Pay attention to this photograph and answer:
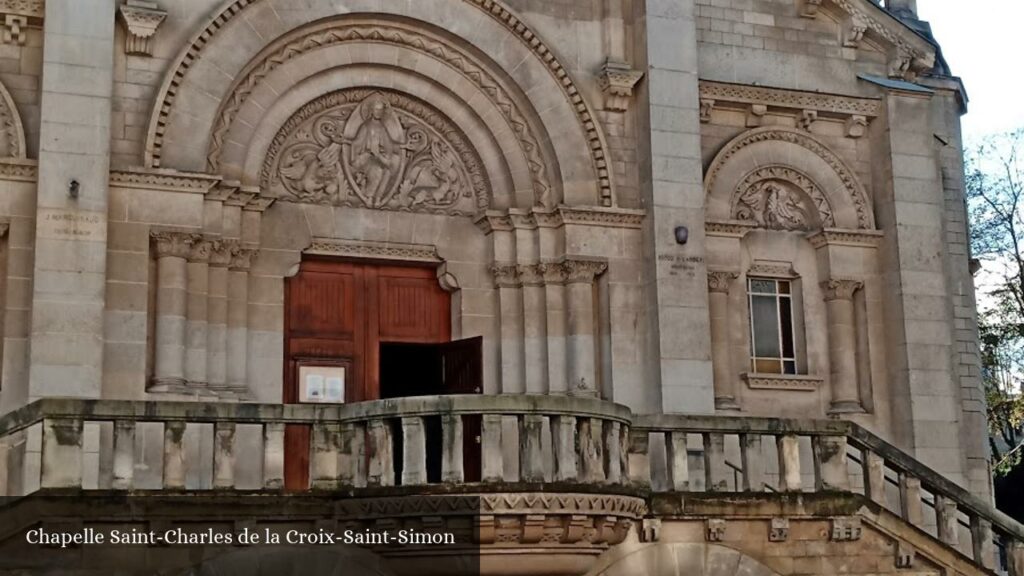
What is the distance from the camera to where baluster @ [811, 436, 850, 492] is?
51.3 ft

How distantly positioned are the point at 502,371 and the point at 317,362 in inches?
101

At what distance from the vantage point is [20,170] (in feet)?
→ 53.3

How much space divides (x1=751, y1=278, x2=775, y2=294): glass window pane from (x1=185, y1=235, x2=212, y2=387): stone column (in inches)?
327

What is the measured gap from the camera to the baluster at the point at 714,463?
591 inches

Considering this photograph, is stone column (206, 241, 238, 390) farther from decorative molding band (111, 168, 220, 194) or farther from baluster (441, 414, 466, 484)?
baluster (441, 414, 466, 484)

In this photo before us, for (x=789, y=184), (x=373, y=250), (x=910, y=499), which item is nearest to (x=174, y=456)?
(x=373, y=250)

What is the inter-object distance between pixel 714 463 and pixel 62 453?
689cm

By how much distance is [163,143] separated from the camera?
55.5 ft

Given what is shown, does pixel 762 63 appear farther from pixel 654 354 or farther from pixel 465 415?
pixel 465 415

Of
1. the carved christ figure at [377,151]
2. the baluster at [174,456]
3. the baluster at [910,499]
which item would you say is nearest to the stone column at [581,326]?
the carved christ figure at [377,151]

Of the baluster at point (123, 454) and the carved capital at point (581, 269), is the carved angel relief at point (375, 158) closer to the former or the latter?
the carved capital at point (581, 269)

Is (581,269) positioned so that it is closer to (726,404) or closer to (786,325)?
(726,404)

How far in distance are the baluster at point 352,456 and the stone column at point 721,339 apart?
738cm

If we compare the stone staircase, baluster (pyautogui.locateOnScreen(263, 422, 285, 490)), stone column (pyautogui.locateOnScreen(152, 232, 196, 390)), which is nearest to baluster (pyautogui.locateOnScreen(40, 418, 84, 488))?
the stone staircase
